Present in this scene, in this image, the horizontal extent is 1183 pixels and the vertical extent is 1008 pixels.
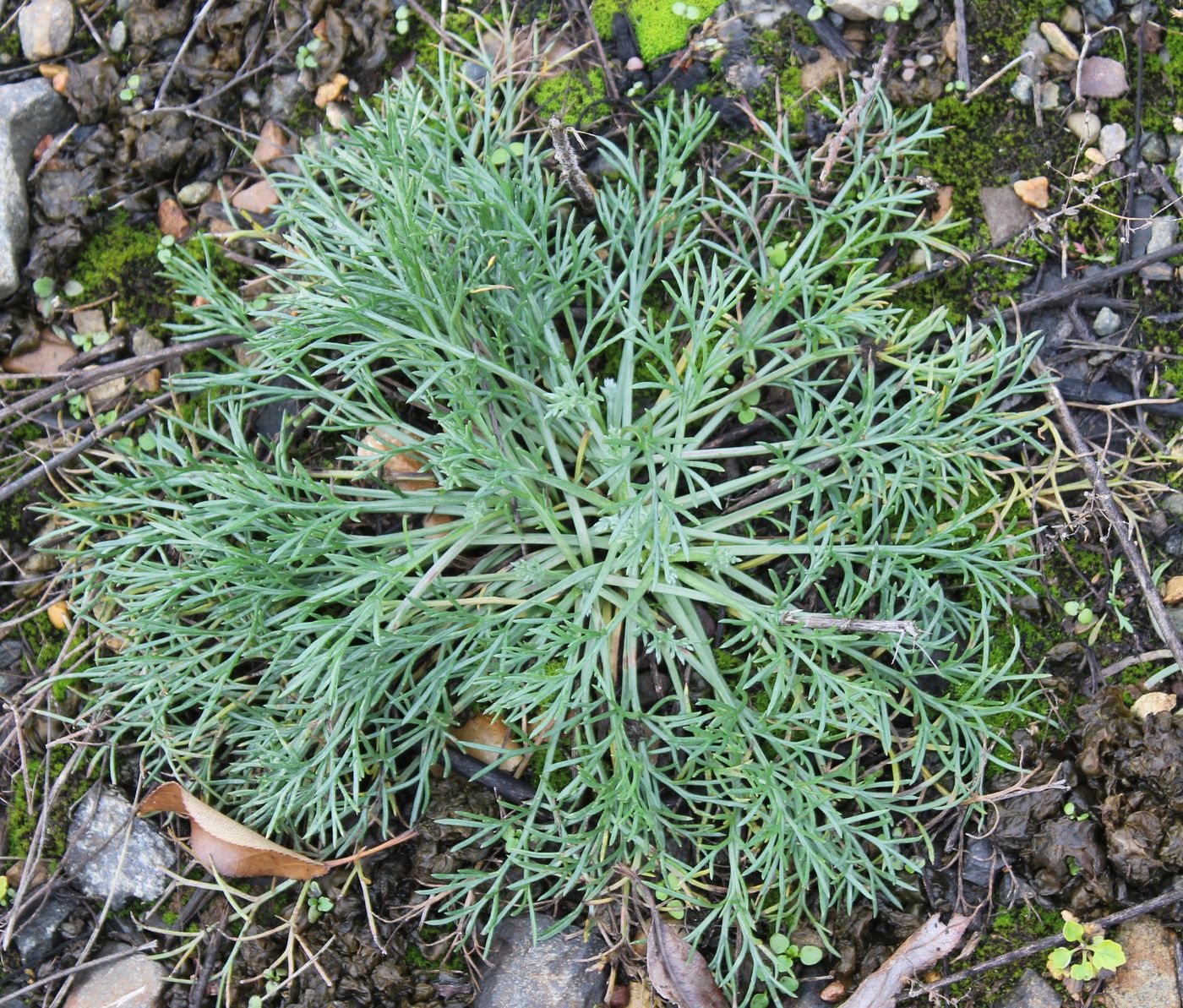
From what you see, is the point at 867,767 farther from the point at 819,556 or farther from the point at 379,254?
the point at 379,254

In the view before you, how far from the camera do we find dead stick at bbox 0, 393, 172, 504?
10.1ft

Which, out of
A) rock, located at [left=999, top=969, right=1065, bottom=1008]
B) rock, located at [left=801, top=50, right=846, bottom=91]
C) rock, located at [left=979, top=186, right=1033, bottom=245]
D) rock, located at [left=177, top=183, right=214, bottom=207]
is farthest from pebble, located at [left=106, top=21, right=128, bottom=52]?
rock, located at [left=999, top=969, right=1065, bottom=1008]

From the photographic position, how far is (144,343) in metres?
3.23

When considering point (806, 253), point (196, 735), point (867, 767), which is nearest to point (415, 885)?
point (196, 735)

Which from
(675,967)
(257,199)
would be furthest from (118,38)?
(675,967)

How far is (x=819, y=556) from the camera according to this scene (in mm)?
2465

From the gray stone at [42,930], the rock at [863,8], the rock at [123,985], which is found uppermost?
the rock at [863,8]

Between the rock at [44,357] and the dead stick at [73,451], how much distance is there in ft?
1.08

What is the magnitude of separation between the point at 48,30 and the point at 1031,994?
431cm

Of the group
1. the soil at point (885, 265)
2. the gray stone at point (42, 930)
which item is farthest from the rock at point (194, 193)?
the gray stone at point (42, 930)

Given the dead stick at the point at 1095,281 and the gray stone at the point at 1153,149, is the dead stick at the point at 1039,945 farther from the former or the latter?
the gray stone at the point at 1153,149

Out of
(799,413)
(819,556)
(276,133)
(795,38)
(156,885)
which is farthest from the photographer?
(276,133)

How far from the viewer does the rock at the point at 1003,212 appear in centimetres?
290

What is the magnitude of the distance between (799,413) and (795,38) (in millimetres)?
1273
